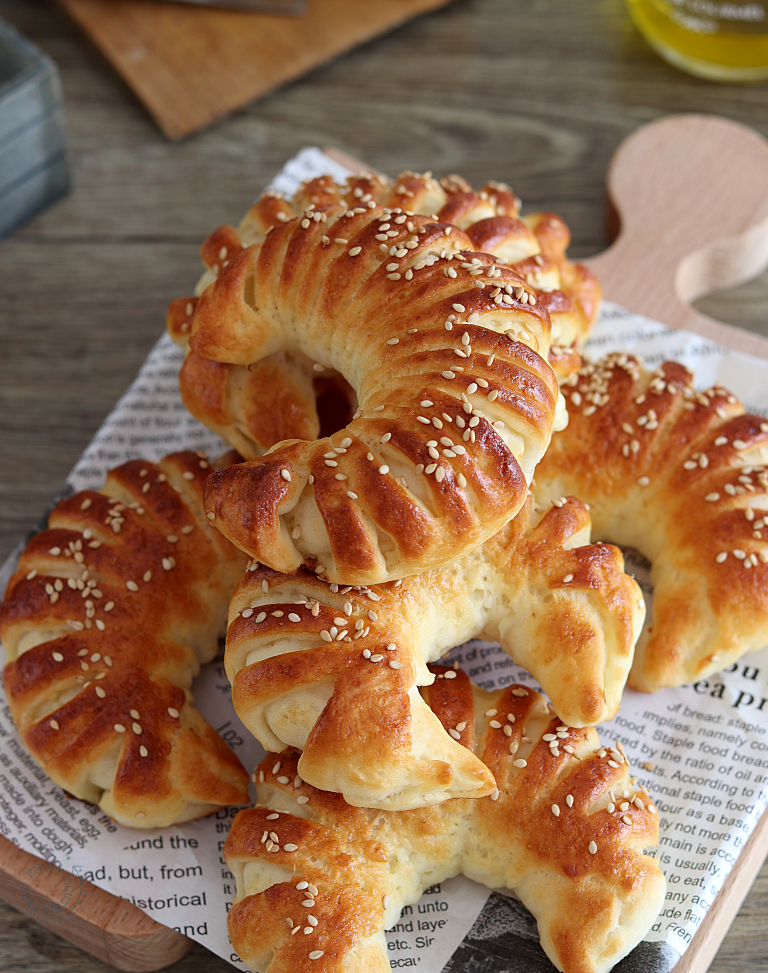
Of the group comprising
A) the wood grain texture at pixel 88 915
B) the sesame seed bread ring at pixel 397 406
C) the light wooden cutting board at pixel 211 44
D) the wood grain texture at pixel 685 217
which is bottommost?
the wood grain texture at pixel 88 915

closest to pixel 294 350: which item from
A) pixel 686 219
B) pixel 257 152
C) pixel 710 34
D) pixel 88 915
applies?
pixel 88 915

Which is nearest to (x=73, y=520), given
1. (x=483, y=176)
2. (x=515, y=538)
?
(x=515, y=538)

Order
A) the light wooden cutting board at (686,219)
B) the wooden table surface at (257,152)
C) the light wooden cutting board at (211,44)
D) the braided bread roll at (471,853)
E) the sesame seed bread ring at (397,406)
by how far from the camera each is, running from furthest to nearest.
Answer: the light wooden cutting board at (211,44), the wooden table surface at (257,152), the light wooden cutting board at (686,219), the braided bread roll at (471,853), the sesame seed bread ring at (397,406)

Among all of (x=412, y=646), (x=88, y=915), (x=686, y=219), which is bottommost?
(x=88, y=915)

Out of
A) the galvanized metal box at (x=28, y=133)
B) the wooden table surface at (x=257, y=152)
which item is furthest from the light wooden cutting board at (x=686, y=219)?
the galvanized metal box at (x=28, y=133)

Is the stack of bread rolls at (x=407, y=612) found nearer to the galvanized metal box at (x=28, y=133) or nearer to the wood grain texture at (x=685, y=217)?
the wood grain texture at (x=685, y=217)

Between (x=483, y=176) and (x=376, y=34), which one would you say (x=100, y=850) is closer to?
(x=483, y=176)

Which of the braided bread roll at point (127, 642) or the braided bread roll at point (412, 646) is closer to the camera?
the braided bread roll at point (412, 646)

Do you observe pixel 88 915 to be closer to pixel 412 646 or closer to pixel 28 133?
pixel 412 646
